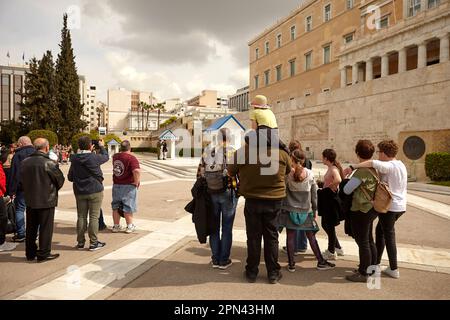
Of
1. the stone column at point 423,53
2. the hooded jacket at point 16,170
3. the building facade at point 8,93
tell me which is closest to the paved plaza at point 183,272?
the hooded jacket at point 16,170

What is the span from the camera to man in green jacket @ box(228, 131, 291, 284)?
3871 millimetres

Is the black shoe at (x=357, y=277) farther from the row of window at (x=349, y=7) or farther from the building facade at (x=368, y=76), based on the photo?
the row of window at (x=349, y=7)

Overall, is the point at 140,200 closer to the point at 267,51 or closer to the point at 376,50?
the point at 376,50

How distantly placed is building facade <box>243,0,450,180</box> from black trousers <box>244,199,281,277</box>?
50.3ft

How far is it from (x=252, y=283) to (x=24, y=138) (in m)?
5.20

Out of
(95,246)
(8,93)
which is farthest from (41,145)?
(8,93)

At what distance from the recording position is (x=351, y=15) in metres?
31.4

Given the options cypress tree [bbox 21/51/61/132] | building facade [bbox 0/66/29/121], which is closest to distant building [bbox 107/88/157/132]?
building facade [bbox 0/66/29/121]

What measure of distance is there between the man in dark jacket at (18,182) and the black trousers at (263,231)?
14.5 feet

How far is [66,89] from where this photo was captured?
122ft

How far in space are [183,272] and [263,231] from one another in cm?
133

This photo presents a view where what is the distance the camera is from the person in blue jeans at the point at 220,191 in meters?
4.29

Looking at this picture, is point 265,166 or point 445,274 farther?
point 445,274
